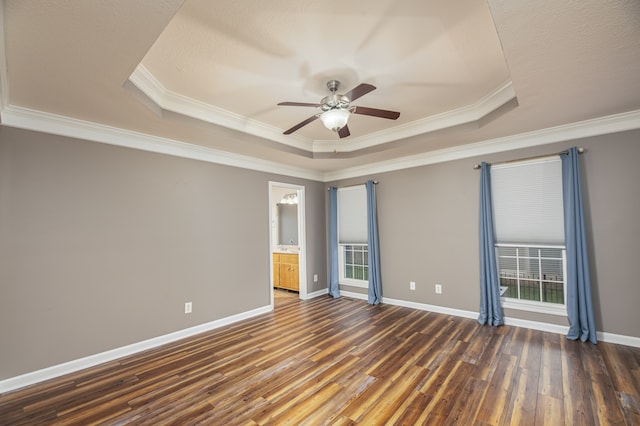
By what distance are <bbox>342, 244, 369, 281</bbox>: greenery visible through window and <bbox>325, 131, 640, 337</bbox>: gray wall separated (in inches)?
12.9

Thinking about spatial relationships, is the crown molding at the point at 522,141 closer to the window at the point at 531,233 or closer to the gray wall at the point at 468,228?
the gray wall at the point at 468,228

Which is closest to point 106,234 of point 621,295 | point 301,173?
point 301,173

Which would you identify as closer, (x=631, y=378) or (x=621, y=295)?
(x=631, y=378)

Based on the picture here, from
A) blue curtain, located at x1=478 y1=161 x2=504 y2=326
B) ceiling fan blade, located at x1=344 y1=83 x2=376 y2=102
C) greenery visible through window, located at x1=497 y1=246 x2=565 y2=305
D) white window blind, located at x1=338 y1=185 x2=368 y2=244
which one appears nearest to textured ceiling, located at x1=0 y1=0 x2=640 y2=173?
ceiling fan blade, located at x1=344 y1=83 x2=376 y2=102

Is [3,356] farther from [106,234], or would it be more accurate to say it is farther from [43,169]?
[43,169]

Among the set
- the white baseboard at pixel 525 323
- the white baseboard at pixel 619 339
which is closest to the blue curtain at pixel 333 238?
the white baseboard at pixel 525 323

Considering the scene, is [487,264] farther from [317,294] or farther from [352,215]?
[317,294]

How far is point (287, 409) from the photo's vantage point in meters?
2.15

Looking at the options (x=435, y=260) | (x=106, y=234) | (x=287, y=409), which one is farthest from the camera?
(x=435, y=260)

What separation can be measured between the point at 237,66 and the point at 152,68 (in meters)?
0.76

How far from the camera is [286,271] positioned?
6199 millimetres

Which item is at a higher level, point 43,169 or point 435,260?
point 43,169

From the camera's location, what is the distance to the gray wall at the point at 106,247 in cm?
263

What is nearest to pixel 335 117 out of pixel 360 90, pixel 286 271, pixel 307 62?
pixel 360 90
